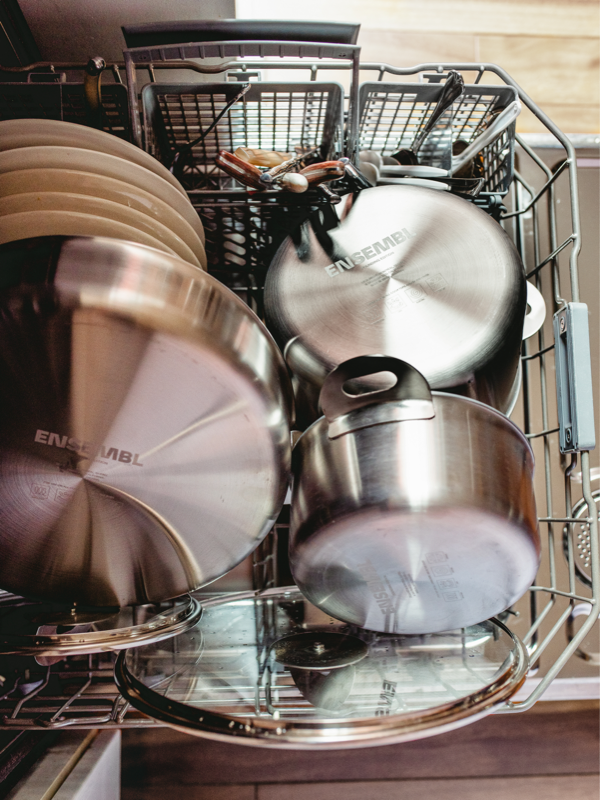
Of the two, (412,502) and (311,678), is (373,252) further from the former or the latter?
(311,678)

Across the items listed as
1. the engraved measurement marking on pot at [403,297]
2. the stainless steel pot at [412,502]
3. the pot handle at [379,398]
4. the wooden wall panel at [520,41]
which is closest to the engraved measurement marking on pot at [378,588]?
the stainless steel pot at [412,502]

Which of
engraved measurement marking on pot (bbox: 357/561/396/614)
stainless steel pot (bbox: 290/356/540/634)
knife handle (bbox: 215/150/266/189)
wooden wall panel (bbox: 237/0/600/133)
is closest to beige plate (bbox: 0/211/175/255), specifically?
Answer: knife handle (bbox: 215/150/266/189)

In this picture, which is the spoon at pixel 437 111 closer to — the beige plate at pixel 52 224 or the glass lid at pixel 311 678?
the beige plate at pixel 52 224

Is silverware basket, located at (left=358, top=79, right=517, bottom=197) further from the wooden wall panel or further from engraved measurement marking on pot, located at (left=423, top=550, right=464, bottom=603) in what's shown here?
engraved measurement marking on pot, located at (left=423, top=550, right=464, bottom=603)

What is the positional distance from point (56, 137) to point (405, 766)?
85 centimetres

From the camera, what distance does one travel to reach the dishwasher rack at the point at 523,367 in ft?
1.59

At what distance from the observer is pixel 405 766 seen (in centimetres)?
71

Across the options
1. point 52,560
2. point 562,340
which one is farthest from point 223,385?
point 562,340

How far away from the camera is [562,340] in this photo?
52 cm

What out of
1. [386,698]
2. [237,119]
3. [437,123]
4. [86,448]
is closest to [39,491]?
[86,448]

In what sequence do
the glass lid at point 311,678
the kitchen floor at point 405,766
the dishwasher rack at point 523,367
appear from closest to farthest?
the glass lid at point 311,678, the dishwasher rack at point 523,367, the kitchen floor at point 405,766

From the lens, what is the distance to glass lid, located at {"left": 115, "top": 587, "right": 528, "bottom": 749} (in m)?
0.36

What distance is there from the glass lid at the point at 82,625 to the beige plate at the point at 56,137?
16.2 inches

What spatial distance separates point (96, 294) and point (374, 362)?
0.70 ft
